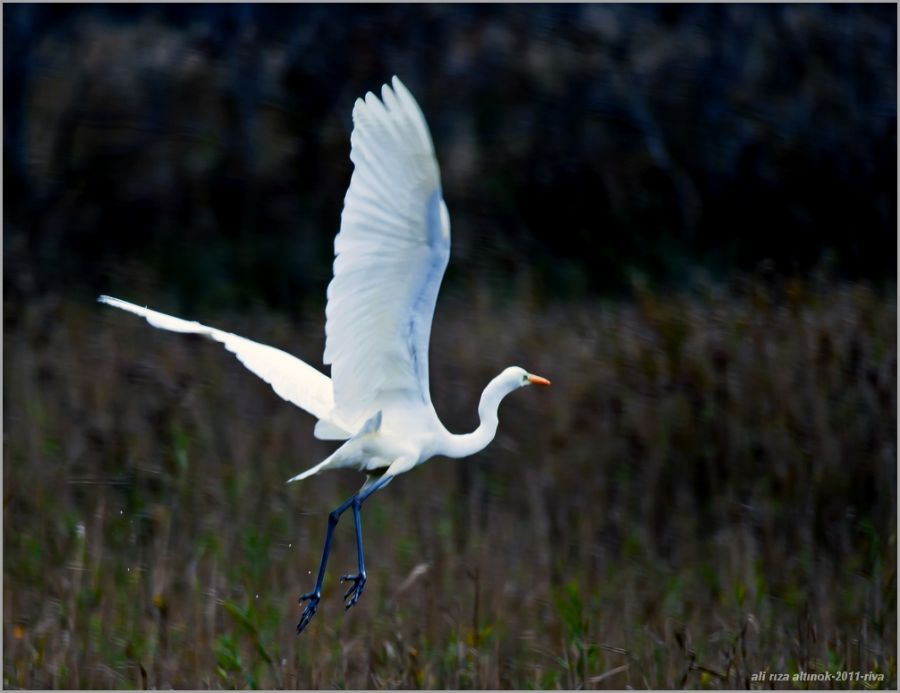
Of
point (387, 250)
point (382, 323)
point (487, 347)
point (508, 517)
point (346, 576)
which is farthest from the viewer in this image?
point (487, 347)

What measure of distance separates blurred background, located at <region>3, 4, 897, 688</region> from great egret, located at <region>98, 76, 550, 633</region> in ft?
2.39

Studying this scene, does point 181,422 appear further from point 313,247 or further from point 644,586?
point 313,247

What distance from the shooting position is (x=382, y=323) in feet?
12.2

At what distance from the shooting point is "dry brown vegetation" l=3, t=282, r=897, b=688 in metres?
4.51

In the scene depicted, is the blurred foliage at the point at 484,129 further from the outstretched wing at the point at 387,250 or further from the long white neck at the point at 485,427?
the outstretched wing at the point at 387,250

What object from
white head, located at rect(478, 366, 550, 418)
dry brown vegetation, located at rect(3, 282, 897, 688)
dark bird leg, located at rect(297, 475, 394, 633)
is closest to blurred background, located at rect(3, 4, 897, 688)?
dry brown vegetation, located at rect(3, 282, 897, 688)

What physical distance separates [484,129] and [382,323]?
5.81m

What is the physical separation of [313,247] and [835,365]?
453 cm

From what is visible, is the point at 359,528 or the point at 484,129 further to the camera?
the point at 484,129

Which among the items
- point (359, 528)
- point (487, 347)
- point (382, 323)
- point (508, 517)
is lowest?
point (359, 528)

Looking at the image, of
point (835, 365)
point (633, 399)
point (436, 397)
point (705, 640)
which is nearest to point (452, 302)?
point (436, 397)

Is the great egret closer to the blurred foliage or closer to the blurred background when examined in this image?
the blurred background

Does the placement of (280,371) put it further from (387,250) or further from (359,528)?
(387,250)

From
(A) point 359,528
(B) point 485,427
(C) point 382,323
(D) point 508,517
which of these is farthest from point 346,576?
(D) point 508,517
